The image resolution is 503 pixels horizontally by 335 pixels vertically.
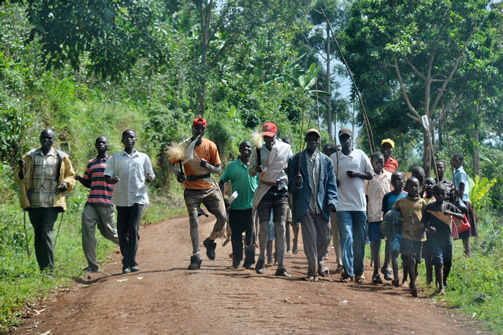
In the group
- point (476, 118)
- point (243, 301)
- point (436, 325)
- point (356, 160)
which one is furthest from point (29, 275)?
point (476, 118)

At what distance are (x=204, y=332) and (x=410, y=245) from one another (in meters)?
3.47

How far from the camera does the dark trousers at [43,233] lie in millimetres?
8719

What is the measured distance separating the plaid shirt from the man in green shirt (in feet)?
7.64

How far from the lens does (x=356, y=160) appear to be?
883 cm

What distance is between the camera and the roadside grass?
7367 millimetres

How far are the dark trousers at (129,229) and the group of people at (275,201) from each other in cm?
1

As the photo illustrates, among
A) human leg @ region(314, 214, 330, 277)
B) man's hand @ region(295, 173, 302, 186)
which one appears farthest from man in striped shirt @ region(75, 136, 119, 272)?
human leg @ region(314, 214, 330, 277)

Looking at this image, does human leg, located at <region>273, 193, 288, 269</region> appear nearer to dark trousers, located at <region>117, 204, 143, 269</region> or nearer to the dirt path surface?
the dirt path surface

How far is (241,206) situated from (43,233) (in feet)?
8.89

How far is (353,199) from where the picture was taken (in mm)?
8750

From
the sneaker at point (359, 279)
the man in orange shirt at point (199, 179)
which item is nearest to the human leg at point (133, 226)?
the man in orange shirt at point (199, 179)

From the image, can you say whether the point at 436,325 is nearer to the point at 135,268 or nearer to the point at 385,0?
the point at 135,268

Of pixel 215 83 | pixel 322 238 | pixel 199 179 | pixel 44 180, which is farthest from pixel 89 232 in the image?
pixel 215 83

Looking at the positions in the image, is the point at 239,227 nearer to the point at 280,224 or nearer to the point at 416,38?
the point at 280,224
